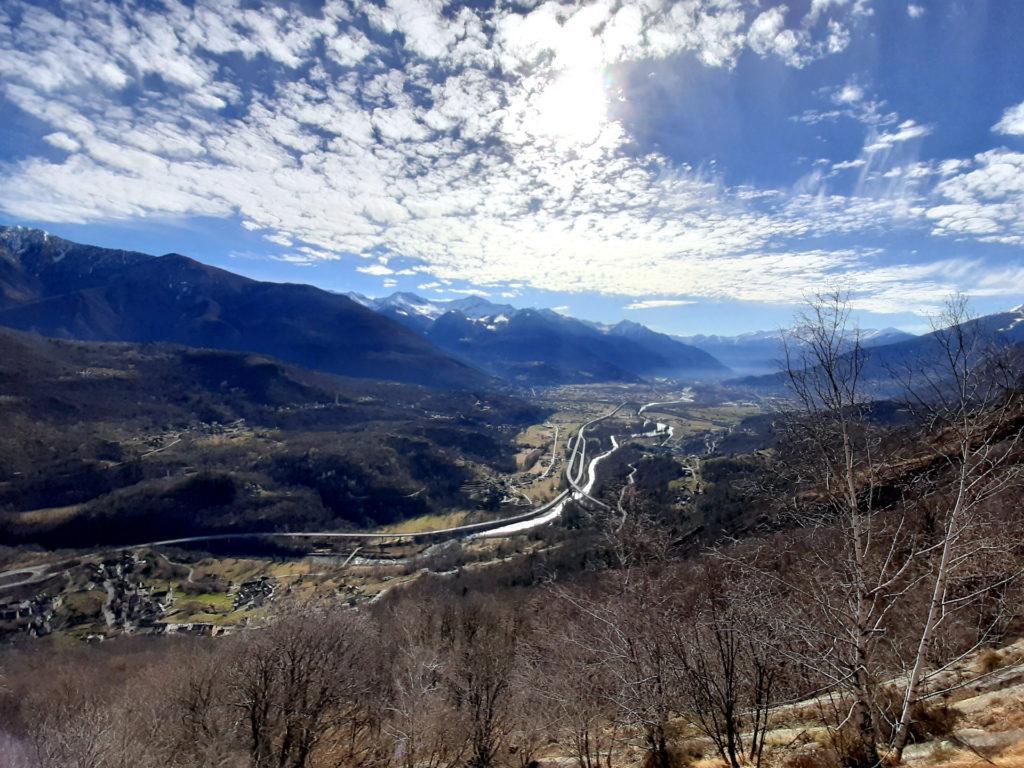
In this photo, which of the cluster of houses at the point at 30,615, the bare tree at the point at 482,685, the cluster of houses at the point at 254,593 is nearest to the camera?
the bare tree at the point at 482,685

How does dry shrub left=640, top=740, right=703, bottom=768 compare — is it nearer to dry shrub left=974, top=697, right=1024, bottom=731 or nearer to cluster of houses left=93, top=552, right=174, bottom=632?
dry shrub left=974, top=697, right=1024, bottom=731

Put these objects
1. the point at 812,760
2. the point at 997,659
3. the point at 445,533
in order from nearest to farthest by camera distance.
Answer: the point at 812,760 → the point at 997,659 → the point at 445,533

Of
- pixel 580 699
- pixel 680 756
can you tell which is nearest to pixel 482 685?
pixel 580 699

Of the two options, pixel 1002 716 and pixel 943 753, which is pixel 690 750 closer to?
pixel 943 753

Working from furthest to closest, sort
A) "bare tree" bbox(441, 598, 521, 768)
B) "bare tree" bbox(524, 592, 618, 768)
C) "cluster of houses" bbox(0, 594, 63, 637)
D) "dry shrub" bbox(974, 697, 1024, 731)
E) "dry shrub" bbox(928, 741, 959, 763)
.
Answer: "cluster of houses" bbox(0, 594, 63, 637)
"bare tree" bbox(441, 598, 521, 768)
"bare tree" bbox(524, 592, 618, 768)
"dry shrub" bbox(974, 697, 1024, 731)
"dry shrub" bbox(928, 741, 959, 763)

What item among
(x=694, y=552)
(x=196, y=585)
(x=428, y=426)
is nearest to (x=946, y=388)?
(x=694, y=552)

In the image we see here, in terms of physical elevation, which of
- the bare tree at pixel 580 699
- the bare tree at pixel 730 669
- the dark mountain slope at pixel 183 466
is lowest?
the dark mountain slope at pixel 183 466

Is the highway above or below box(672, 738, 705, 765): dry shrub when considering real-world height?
below

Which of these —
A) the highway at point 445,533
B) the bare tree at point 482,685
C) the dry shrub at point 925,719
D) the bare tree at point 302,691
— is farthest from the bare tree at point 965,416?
the highway at point 445,533

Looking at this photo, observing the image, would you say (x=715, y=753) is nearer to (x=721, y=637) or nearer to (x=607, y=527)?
(x=721, y=637)

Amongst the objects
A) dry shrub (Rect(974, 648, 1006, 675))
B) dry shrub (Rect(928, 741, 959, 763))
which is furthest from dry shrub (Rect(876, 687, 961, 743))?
dry shrub (Rect(974, 648, 1006, 675))

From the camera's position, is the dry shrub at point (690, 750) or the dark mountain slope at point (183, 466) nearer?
the dry shrub at point (690, 750)

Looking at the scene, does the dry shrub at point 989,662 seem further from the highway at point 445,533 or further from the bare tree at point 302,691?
the highway at point 445,533

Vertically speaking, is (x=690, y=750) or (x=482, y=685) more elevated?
(x=690, y=750)
